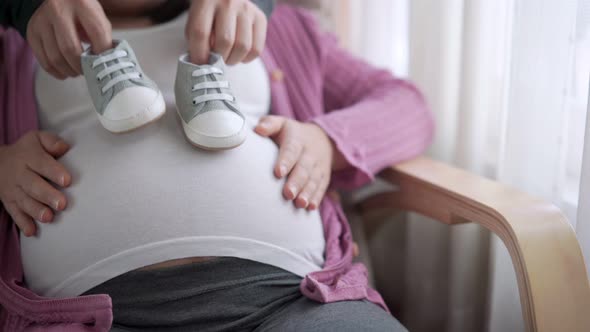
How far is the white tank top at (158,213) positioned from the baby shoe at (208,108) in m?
0.05

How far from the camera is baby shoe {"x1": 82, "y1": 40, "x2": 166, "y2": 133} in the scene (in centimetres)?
83

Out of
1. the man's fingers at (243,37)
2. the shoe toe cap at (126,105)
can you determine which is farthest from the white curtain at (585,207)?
the shoe toe cap at (126,105)

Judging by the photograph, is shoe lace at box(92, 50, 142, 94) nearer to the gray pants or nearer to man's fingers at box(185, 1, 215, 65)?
man's fingers at box(185, 1, 215, 65)

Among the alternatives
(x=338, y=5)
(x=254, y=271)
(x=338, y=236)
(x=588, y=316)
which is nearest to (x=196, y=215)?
(x=254, y=271)

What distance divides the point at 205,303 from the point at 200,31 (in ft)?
1.30

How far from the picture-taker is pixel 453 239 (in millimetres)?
1154

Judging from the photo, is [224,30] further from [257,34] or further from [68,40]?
[68,40]

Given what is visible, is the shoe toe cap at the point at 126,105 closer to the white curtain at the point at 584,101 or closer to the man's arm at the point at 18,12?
the man's arm at the point at 18,12

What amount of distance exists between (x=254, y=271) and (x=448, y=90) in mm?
558

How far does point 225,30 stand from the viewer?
2.97ft

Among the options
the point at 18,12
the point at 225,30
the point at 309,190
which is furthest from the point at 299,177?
the point at 18,12

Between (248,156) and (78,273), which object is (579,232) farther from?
(78,273)

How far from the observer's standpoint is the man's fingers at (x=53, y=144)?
896 millimetres

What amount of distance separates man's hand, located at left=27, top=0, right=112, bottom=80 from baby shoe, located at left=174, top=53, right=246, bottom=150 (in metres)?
0.13
